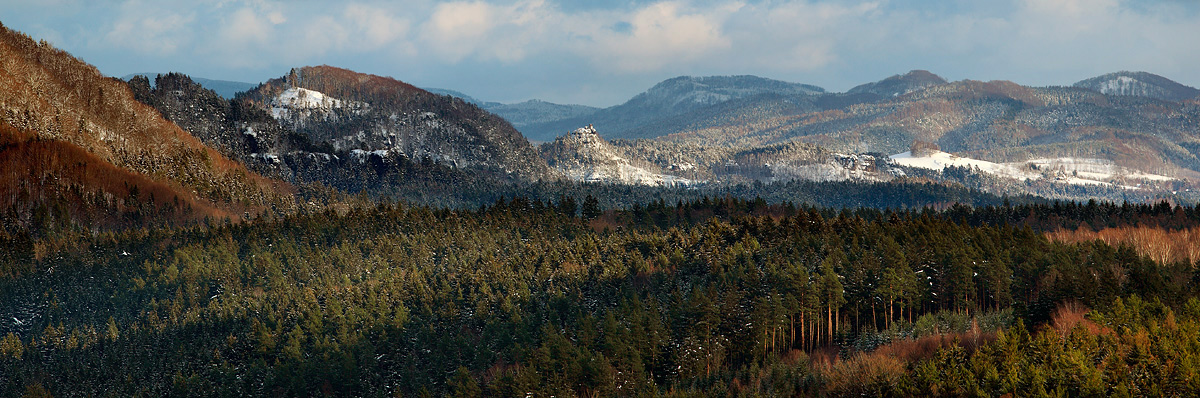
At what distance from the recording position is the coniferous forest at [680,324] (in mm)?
85188

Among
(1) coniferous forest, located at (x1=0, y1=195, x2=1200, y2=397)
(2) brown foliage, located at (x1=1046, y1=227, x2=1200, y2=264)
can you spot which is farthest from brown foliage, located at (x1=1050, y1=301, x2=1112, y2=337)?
(2) brown foliage, located at (x1=1046, y1=227, x2=1200, y2=264)

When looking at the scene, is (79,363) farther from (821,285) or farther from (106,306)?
(821,285)

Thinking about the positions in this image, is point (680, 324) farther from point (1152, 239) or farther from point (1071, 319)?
point (1152, 239)

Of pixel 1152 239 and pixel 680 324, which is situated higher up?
pixel 1152 239

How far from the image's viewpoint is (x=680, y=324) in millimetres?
121125

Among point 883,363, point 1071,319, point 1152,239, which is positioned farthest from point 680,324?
point 1152,239

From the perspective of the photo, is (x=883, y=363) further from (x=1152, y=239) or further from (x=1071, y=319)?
(x=1152, y=239)

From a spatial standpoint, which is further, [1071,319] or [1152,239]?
[1152,239]

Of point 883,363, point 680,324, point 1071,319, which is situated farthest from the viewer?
point 680,324

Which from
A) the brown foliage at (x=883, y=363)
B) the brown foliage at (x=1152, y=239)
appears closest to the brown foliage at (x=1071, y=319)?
the brown foliage at (x=883, y=363)

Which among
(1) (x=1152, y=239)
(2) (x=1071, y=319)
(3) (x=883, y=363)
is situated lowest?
(3) (x=883, y=363)

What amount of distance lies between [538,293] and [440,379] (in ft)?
103

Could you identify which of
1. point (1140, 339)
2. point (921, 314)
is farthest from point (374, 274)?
point (1140, 339)

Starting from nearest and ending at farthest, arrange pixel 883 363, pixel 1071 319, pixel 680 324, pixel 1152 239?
1. pixel 883 363
2. pixel 1071 319
3. pixel 680 324
4. pixel 1152 239
